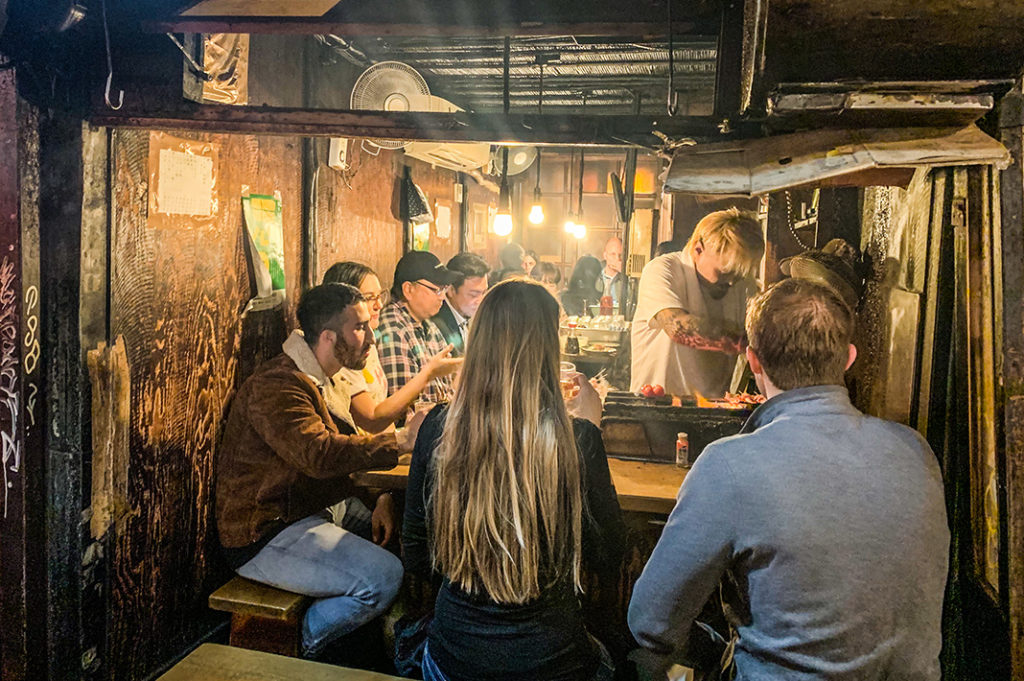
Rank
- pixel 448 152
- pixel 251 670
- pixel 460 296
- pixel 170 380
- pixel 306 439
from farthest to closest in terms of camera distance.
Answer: pixel 448 152 < pixel 460 296 < pixel 170 380 < pixel 306 439 < pixel 251 670

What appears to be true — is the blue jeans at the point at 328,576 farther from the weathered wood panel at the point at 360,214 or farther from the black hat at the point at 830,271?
the black hat at the point at 830,271

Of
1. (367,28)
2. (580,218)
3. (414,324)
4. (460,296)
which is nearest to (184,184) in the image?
(367,28)

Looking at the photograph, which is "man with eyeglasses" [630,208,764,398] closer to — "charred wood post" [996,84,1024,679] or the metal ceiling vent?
the metal ceiling vent

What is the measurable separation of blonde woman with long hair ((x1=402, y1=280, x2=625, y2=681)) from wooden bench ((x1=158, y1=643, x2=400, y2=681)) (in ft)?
1.54

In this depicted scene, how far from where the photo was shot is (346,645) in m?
3.96

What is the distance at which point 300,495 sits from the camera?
3.78 m

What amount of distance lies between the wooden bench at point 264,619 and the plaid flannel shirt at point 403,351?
1.85m

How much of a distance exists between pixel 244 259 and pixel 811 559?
3.81 meters

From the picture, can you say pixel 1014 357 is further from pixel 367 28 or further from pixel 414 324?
pixel 414 324

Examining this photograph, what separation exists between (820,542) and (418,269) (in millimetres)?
4048

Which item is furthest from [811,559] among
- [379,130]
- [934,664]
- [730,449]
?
[379,130]

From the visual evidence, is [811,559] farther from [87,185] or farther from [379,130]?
[87,185]

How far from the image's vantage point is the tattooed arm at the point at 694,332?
5031 mm

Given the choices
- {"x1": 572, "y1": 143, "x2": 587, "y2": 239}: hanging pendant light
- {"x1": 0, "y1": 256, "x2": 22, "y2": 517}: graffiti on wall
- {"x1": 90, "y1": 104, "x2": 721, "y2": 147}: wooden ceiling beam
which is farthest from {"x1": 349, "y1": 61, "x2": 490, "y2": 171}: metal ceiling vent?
{"x1": 0, "y1": 256, "x2": 22, "y2": 517}: graffiti on wall
